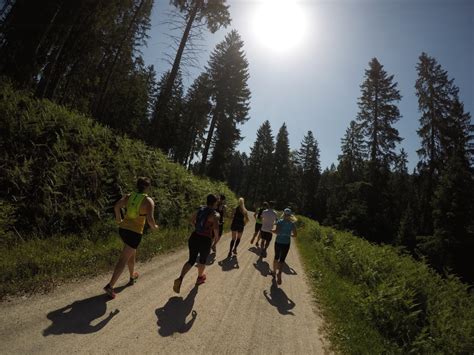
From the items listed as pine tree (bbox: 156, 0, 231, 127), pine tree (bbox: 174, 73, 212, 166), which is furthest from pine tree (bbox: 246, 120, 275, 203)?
pine tree (bbox: 156, 0, 231, 127)

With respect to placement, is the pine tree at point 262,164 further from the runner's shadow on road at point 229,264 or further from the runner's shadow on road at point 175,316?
the runner's shadow on road at point 175,316

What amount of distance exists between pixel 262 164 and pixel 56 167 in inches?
2288

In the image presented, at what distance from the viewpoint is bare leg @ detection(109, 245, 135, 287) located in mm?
5434

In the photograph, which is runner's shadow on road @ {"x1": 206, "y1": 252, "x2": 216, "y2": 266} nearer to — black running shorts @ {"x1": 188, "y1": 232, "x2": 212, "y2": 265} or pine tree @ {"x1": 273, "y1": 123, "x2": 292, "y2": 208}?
black running shorts @ {"x1": 188, "y1": 232, "x2": 212, "y2": 265}

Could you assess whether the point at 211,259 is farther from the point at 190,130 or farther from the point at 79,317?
the point at 190,130

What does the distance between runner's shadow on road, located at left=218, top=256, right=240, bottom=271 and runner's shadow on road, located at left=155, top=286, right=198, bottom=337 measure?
3283 millimetres

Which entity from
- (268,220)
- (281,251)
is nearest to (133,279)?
(281,251)

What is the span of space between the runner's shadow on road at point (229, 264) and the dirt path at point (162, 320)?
53.6 inches

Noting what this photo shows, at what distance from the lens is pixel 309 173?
64.2m

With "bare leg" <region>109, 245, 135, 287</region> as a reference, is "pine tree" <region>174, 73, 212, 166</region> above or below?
above

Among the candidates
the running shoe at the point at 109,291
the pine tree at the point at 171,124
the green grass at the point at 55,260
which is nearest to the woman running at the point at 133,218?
the running shoe at the point at 109,291

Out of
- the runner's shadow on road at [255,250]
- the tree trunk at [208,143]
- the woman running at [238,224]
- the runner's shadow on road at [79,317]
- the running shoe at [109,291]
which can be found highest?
the tree trunk at [208,143]

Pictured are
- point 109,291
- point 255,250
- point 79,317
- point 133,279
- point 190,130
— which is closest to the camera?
point 79,317

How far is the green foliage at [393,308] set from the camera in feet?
20.0
